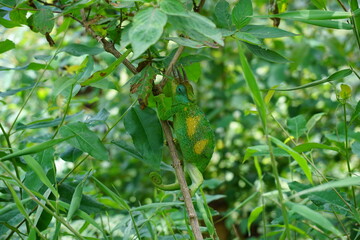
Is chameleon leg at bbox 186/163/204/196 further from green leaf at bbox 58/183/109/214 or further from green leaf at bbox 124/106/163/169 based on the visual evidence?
green leaf at bbox 58/183/109/214

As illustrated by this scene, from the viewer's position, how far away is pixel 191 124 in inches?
34.6

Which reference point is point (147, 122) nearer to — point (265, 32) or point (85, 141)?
point (85, 141)

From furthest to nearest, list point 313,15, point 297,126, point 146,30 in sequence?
1. point 297,126
2. point 313,15
3. point 146,30

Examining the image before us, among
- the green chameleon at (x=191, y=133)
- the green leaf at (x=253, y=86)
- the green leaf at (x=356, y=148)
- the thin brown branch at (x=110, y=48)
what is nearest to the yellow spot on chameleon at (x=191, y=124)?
the green chameleon at (x=191, y=133)

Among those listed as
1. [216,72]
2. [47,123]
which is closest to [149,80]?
[47,123]

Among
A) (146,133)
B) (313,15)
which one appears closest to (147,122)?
(146,133)

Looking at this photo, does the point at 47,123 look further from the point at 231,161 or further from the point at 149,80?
the point at 231,161

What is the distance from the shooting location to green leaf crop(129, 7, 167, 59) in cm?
54

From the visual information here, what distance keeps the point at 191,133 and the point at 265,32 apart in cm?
21

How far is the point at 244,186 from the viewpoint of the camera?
2646mm

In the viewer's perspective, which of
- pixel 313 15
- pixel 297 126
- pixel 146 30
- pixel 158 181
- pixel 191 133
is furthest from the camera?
pixel 297 126

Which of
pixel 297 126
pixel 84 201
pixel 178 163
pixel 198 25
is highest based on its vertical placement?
pixel 198 25

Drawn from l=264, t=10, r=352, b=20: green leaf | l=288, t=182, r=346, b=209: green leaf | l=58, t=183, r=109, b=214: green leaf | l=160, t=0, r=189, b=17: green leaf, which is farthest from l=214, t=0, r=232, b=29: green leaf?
l=58, t=183, r=109, b=214: green leaf

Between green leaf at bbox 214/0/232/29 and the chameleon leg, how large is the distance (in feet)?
0.84
